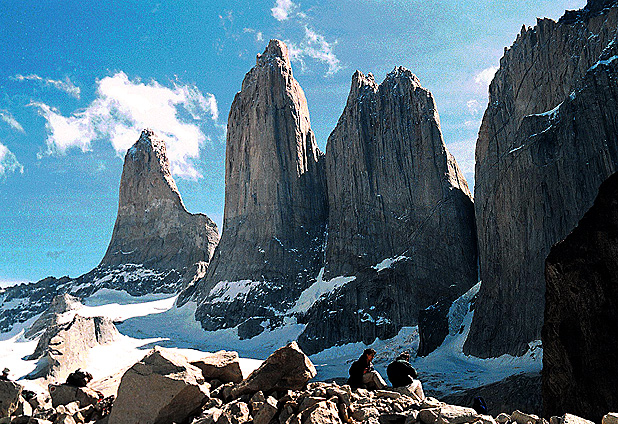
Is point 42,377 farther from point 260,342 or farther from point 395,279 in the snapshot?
point 395,279

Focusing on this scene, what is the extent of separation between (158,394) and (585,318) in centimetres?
1443

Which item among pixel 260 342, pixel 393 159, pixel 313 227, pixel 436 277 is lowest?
pixel 260 342

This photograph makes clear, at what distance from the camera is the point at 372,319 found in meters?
69.6

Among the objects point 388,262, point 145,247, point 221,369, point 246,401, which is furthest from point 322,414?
point 145,247

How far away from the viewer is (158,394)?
31.7 ft

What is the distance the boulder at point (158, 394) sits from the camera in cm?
959

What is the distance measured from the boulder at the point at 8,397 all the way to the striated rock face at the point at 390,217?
185 feet

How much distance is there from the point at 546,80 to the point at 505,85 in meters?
7.16

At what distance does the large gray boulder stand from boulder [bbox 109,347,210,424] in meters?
48.3

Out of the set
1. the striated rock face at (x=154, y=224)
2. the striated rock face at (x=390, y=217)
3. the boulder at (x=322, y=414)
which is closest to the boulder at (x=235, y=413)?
the boulder at (x=322, y=414)

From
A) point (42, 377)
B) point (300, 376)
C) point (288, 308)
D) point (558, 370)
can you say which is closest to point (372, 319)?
point (288, 308)

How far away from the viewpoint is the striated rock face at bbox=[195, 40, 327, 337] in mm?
88562

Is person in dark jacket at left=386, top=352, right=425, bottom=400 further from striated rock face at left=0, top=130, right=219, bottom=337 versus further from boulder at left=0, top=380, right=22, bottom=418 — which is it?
striated rock face at left=0, top=130, right=219, bottom=337

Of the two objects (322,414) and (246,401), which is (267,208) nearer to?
(246,401)
